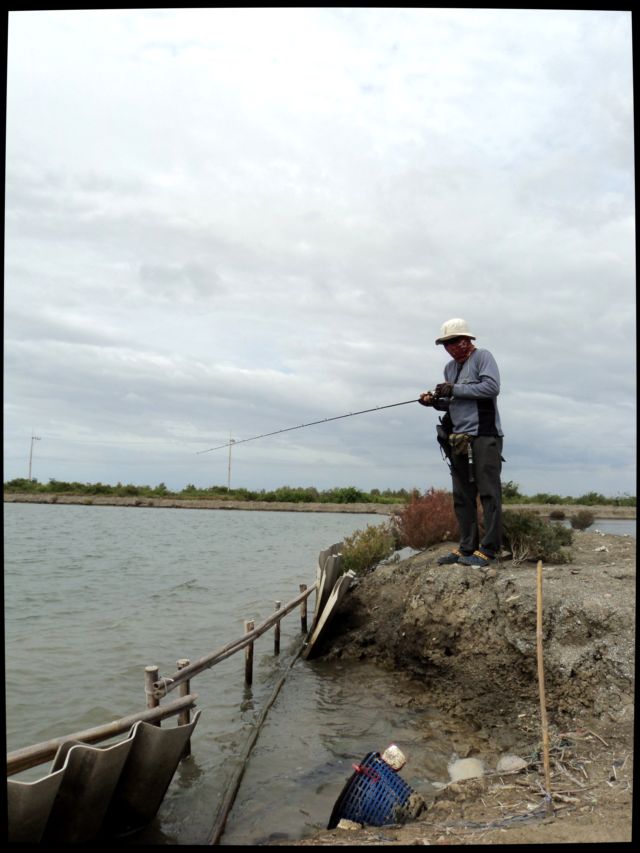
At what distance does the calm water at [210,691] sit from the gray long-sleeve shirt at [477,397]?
3.25 m

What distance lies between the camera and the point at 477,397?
283 inches

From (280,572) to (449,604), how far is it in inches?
503

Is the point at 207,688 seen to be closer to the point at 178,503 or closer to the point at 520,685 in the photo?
the point at 520,685

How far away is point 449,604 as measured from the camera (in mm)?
7051

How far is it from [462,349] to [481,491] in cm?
171

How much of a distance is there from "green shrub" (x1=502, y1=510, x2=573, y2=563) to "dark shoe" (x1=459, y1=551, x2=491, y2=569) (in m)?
0.64

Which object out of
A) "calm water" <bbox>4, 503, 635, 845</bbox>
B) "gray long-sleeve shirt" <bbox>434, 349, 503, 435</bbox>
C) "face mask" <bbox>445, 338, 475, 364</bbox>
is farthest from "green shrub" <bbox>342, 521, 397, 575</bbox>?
"face mask" <bbox>445, 338, 475, 364</bbox>

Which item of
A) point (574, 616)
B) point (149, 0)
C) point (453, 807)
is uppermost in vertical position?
point (149, 0)

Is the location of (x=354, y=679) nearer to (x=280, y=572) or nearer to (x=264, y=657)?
(x=264, y=657)

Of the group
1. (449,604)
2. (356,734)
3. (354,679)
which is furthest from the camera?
(354,679)

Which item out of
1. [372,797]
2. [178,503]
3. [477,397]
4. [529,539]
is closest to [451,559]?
[529,539]

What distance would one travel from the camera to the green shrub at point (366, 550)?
42.7 feet

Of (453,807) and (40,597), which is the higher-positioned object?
(453,807)

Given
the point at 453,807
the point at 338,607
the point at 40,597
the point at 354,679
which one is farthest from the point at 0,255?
the point at 40,597
